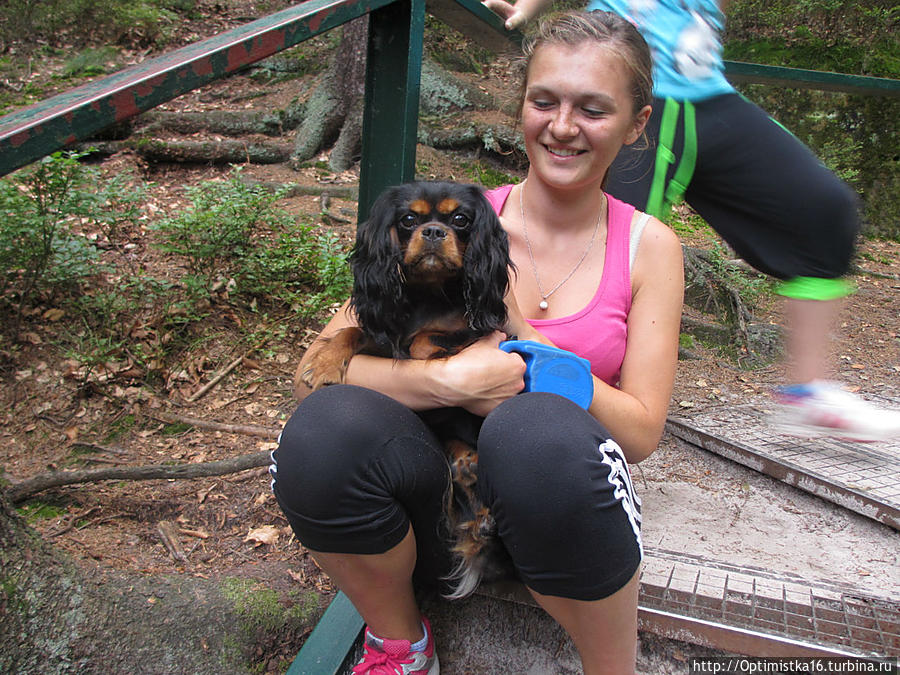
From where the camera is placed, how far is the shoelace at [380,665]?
1490 mm

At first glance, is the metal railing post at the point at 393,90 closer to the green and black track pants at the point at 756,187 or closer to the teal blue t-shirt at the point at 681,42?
the teal blue t-shirt at the point at 681,42

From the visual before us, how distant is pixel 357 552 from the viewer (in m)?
1.32

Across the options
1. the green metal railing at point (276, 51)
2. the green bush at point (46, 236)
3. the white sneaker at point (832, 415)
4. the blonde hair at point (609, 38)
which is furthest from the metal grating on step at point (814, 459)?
the green bush at point (46, 236)

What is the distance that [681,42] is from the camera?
1908mm

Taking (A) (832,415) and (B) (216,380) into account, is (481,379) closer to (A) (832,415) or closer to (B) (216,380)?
(A) (832,415)

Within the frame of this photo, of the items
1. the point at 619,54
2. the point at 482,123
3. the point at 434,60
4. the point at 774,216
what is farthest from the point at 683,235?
the point at 619,54

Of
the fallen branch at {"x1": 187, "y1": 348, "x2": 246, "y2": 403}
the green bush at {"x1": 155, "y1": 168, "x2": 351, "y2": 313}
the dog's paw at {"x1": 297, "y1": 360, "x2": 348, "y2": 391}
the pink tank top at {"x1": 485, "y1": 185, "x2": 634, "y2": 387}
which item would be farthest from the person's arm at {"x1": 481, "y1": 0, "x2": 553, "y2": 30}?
the fallen branch at {"x1": 187, "y1": 348, "x2": 246, "y2": 403}

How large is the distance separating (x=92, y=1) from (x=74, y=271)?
5731mm

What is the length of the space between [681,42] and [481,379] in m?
1.25

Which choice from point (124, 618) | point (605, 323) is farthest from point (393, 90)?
point (124, 618)

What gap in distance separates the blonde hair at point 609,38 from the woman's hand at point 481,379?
741 millimetres

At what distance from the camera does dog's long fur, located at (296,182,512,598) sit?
1.67 metres

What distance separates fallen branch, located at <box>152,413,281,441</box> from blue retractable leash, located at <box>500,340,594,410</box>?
1648mm

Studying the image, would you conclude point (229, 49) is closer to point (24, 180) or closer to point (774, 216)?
point (774, 216)
